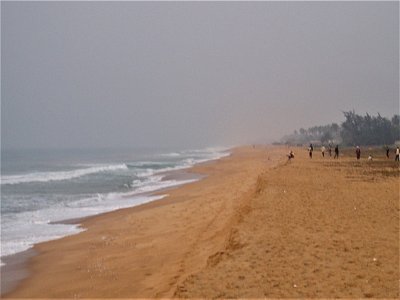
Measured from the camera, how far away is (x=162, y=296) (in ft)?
24.3

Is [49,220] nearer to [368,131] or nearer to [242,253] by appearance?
[242,253]

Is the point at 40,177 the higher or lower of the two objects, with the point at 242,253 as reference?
lower

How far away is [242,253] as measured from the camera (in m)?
8.80

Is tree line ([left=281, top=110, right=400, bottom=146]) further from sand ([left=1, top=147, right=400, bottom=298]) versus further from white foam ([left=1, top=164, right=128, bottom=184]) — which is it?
sand ([left=1, top=147, right=400, bottom=298])

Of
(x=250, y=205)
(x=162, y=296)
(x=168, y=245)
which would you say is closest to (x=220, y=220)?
(x=250, y=205)

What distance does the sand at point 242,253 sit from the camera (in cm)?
713

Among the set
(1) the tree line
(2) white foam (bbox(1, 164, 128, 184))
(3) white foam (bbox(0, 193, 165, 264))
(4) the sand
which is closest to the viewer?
(4) the sand

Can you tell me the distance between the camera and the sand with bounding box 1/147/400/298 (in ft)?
23.4

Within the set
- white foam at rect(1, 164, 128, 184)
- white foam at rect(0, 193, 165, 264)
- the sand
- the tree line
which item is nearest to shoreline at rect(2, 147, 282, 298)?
the sand

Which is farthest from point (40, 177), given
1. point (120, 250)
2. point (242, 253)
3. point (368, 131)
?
point (368, 131)

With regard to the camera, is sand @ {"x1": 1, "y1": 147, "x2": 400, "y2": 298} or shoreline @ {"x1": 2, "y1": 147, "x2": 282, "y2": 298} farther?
shoreline @ {"x1": 2, "y1": 147, "x2": 282, "y2": 298}

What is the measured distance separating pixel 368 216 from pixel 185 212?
7.55 m

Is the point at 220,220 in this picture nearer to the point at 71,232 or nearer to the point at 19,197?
the point at 71,232

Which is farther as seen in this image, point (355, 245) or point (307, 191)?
point (307, 191)
